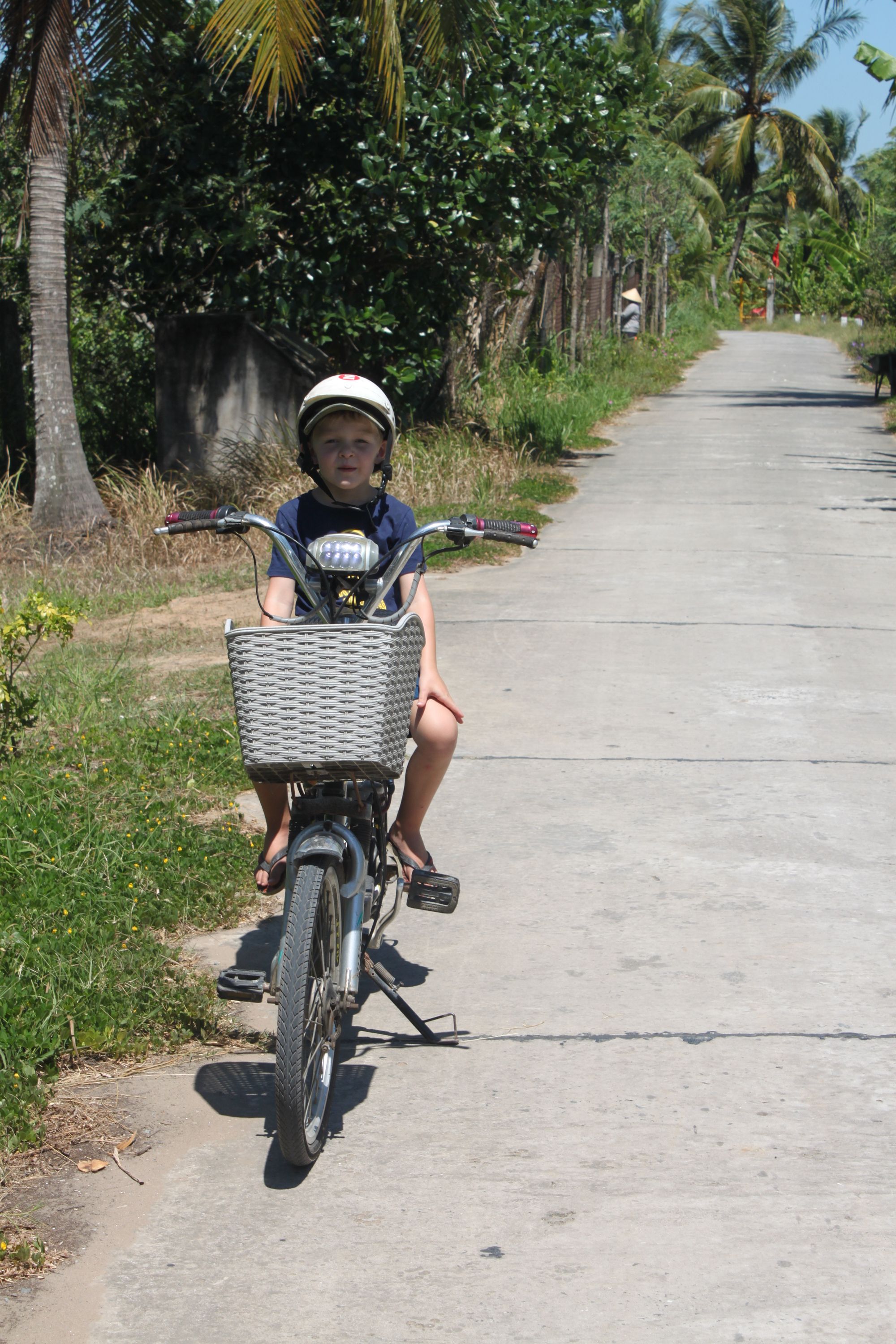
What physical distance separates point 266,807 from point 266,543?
6860 millimetres

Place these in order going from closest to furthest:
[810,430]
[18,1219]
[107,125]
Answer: [18,1219], [107,125], [810,430]

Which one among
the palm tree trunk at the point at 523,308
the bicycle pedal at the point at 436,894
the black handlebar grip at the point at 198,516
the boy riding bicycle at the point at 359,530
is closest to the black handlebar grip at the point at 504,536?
the boy riding bicycle at the point at 359,530

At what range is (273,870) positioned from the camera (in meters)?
3.79

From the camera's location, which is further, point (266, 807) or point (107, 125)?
point (107, 125)

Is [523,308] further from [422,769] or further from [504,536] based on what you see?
[504,536]

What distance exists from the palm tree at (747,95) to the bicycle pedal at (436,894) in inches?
2141

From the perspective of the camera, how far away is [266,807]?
12.6 ft

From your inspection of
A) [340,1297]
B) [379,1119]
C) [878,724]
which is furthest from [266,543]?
[340,1297]

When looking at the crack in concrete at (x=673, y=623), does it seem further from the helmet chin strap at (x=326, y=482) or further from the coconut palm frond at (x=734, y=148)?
the coconut palm frond at (x=734, y=148)

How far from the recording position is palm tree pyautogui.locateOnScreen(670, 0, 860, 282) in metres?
54.3

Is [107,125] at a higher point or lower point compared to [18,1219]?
higher

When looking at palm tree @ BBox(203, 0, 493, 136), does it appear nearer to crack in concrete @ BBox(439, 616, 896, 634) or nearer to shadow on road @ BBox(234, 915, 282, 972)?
crack in concrete @ BBox(439, 616, 896, 634)

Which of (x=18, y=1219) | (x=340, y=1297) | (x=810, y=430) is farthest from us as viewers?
(x=810, y=430)

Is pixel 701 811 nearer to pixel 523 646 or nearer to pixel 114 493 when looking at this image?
pixel 523 646
